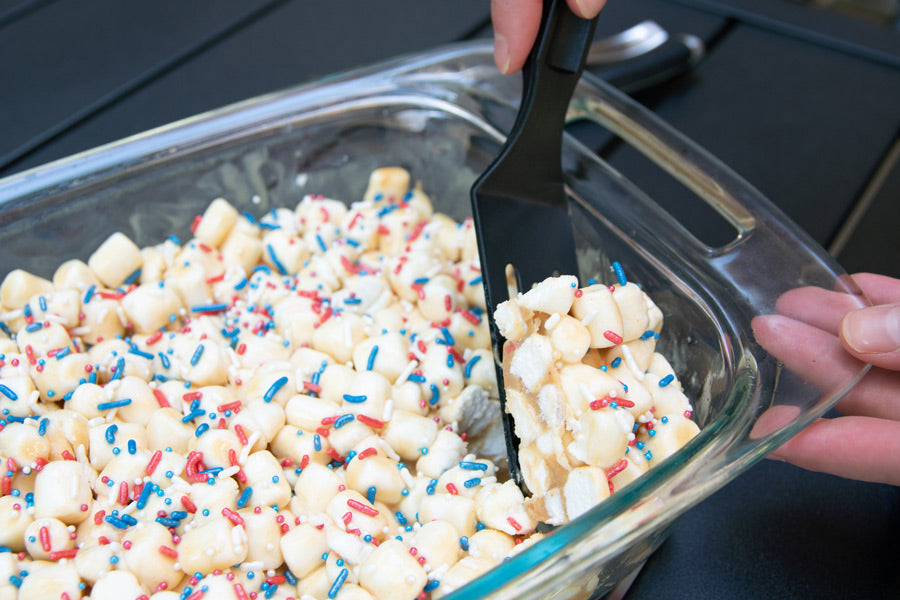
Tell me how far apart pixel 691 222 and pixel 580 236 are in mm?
246

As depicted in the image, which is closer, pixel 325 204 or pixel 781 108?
pixel 325 204

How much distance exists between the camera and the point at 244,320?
890mm

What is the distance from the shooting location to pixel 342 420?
2.48ft

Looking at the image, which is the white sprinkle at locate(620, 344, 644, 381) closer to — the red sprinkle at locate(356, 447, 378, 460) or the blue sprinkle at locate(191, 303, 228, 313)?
the red sprinkle at locate(356, 447, 378, 460)

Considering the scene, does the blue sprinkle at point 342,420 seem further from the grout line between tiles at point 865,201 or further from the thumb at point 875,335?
the grout line between tiles at point 865,201

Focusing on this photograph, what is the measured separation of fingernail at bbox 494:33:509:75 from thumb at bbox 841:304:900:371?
1.36 ft

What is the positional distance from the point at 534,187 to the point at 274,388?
0.37m

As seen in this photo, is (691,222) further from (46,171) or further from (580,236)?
(46,171)

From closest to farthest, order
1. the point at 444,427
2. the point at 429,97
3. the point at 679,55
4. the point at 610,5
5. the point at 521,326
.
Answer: the point at 521,326, the point at 444,427, the point at 429,97, the point at 679,55, the point at 610,5

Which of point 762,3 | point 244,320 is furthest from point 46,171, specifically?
point 762,3

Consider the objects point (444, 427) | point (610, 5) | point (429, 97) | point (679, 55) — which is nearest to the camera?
point (444, 427)

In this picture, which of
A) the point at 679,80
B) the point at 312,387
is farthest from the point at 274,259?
the point at 679,80

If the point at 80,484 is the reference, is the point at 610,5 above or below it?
above

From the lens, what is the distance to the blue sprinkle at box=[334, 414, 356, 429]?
754mm
